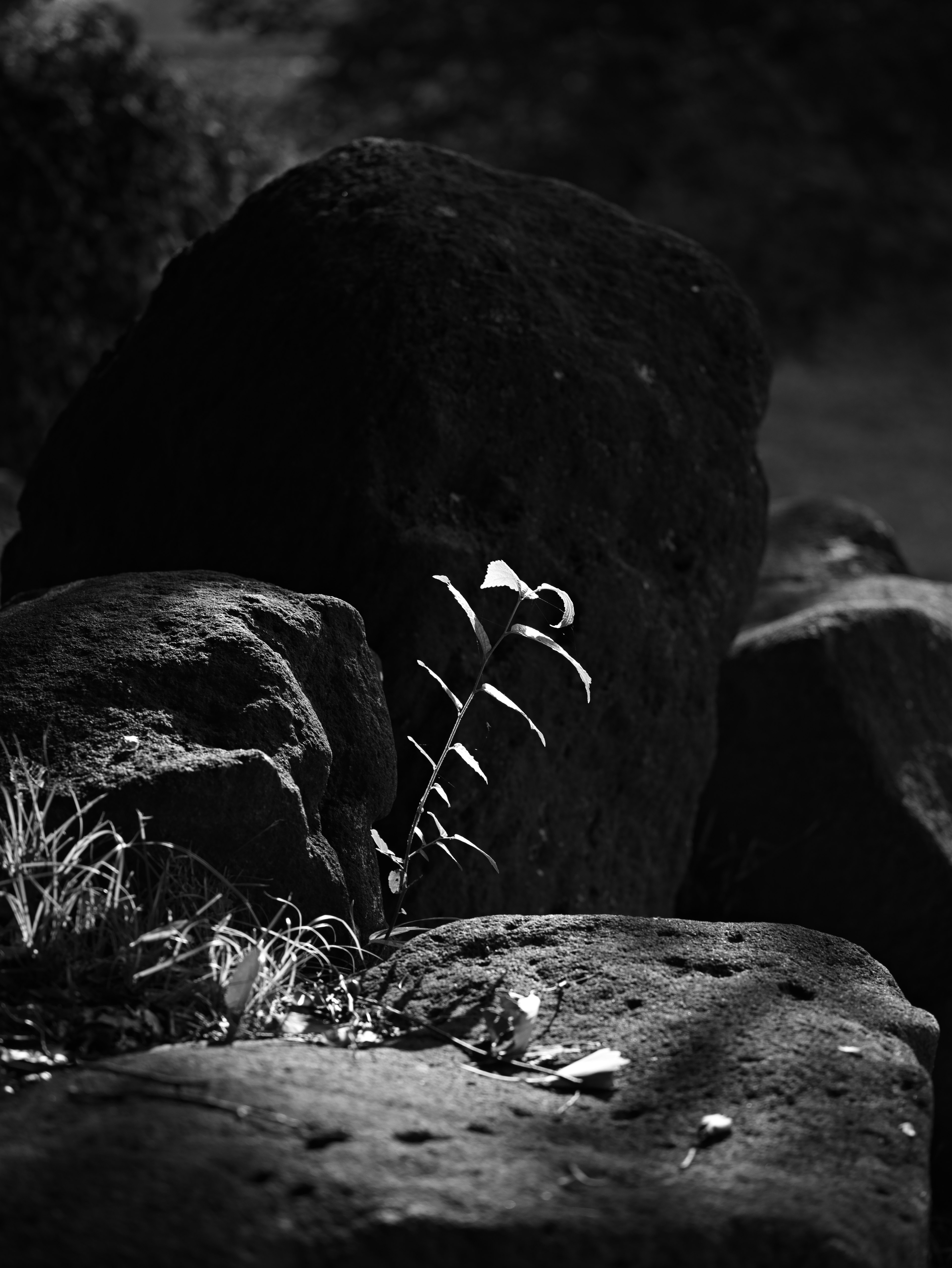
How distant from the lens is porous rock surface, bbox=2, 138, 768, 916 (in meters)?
3.04

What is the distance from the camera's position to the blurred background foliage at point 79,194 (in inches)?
245

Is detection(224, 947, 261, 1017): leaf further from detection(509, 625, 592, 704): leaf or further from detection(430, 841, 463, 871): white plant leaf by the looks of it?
detection(509, 625, 592, 704): leaf

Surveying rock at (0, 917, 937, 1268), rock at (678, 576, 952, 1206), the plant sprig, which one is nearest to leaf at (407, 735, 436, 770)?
the plant sprig

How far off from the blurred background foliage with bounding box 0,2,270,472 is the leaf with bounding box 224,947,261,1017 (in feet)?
15.5

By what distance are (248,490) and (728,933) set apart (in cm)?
143

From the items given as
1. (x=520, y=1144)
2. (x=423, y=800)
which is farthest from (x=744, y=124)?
(x=520, y=1144)

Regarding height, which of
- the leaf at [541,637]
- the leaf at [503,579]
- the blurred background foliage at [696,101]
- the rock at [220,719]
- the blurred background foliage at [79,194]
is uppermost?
the blurred background foliage at [696,101]

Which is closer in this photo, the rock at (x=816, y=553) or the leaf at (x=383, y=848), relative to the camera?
the leaf at (x=383, y=848)

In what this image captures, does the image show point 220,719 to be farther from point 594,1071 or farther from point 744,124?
point 744,124

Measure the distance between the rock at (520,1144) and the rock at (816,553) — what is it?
2710 millimetres

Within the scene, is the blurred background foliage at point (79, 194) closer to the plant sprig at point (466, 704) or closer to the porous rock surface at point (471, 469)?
the porous rock surface at point (471, 469)

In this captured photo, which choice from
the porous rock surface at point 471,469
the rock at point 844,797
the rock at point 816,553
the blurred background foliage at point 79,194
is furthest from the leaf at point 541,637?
the blurred background foliage at point 79,194

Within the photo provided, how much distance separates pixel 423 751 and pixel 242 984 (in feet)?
2.12

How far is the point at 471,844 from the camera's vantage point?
2.32 metres
